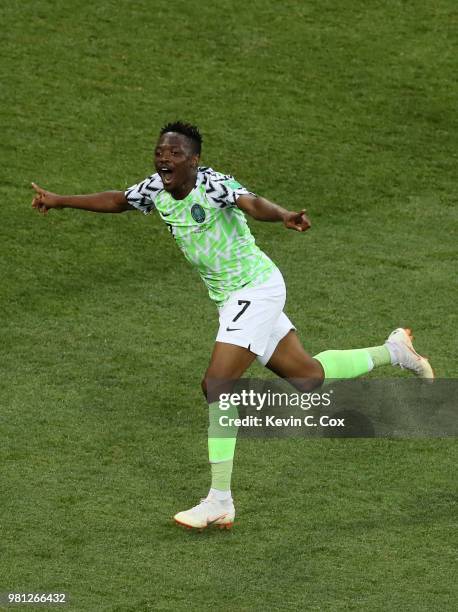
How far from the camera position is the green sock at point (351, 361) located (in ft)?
30.3

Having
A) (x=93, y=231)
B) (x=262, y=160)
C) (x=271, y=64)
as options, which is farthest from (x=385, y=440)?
(x=271, y=64)

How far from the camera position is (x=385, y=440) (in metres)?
9.40

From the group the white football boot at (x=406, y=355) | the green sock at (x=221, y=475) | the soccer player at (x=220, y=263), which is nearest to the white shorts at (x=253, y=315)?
the soccer player at (x=220, y=263)

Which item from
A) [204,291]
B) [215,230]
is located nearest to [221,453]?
[215,230]

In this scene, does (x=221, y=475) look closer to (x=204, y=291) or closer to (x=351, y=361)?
(x=351, y=361)

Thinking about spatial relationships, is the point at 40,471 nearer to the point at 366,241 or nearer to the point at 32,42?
the point at 366,241

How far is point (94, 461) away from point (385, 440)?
6.22ft

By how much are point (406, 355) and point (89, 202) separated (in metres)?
2.41

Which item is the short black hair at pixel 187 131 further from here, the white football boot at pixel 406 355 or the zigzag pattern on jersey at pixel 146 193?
the white football boot at pixel 406 355

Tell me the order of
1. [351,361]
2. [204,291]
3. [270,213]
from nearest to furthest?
1. [270,213]
2. [351,361]
3. [204,291]

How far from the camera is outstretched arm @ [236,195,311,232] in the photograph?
24.6ft

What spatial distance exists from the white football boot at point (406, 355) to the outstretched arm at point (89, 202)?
2118mm

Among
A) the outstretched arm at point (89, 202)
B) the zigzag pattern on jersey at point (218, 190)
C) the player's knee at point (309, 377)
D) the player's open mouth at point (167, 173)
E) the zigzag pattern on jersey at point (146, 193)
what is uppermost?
Result: the player's open mouth at point (167, 173)

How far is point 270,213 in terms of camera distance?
7.82 meters
